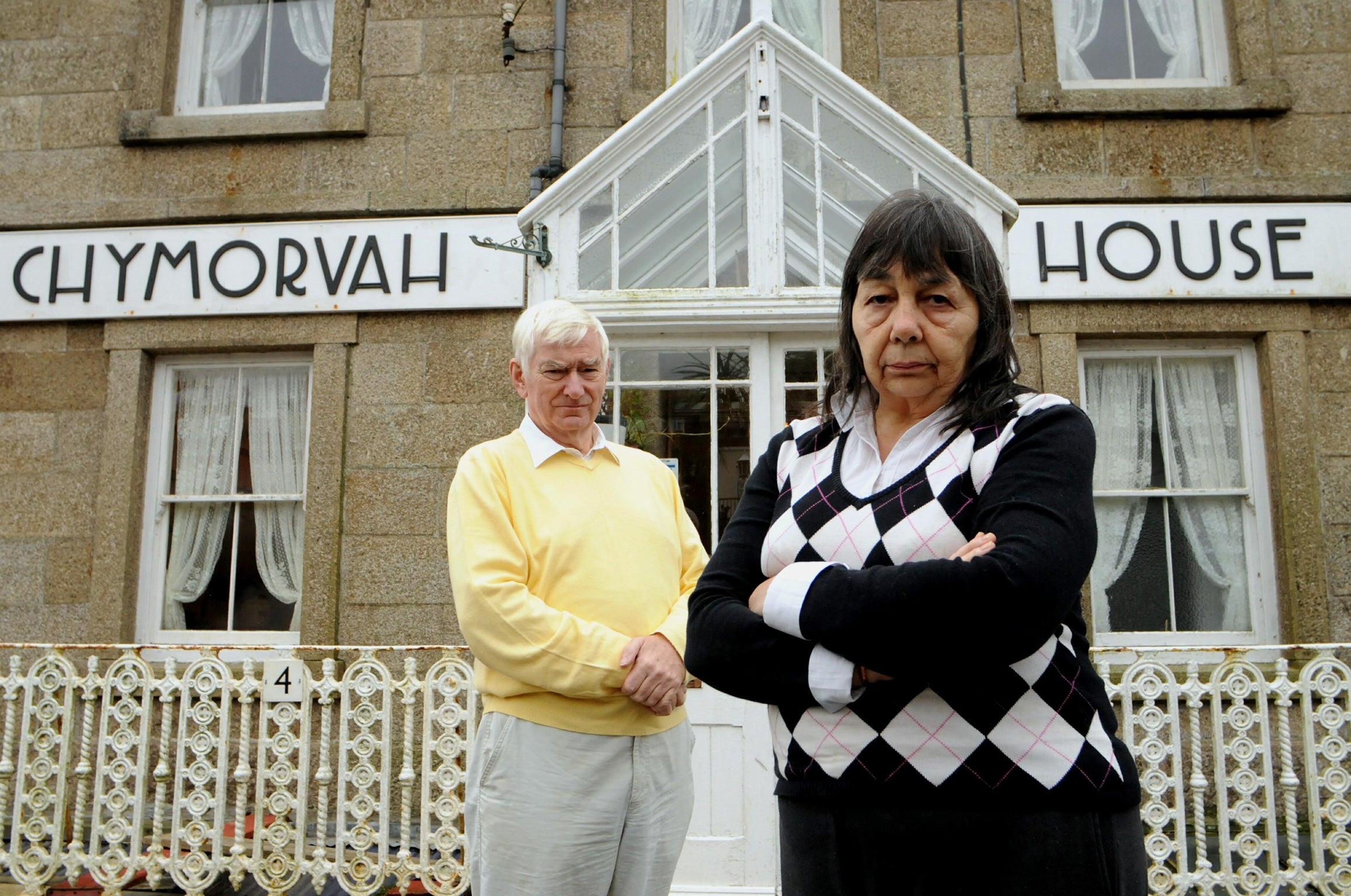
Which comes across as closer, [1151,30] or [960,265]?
[960,265]

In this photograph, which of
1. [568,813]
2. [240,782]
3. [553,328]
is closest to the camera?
[568,813]

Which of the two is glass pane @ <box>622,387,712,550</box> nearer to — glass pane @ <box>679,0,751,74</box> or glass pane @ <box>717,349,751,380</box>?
glass pane @ <box>717,349,751,380</box>

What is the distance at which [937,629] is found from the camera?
111 cm

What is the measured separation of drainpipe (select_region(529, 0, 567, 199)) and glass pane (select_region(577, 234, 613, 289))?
103 cm

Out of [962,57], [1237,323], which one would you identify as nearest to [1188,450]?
[1237,323]

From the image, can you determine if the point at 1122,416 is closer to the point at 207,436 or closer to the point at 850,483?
the point at 850,483

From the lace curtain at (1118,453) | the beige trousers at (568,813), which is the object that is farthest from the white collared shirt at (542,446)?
the lace curtain at (1118,453)

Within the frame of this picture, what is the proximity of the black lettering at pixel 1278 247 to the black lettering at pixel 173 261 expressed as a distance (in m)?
6.07

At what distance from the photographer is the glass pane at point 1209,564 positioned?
502 centimetres

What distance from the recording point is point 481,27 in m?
5.49

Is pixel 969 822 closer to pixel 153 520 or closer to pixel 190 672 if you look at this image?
pixel 190 672

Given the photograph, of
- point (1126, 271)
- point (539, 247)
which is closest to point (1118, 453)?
point (1126, 271)

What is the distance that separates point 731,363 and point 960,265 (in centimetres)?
305

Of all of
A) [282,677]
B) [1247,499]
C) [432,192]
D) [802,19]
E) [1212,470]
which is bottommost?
[282,677]
